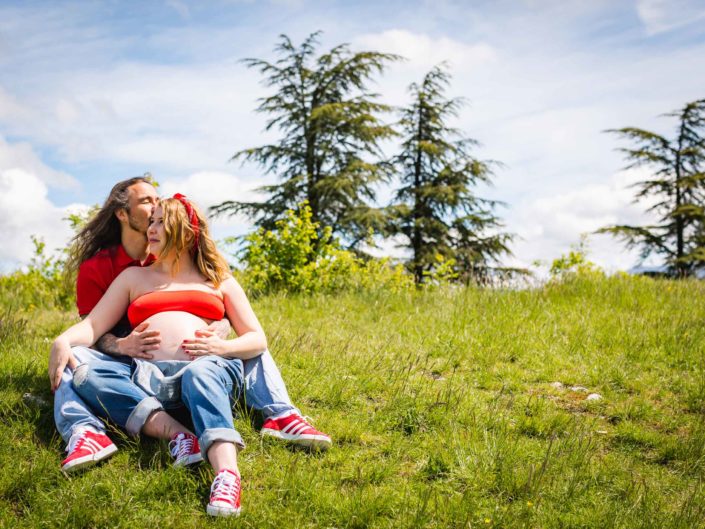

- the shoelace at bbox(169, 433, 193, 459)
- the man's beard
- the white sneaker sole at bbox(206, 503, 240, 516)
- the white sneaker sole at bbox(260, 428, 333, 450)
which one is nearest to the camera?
the white sneaker sole at bbox(206, 503, 240, 516)

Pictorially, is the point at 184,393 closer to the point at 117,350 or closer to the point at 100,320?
the point at 117,350

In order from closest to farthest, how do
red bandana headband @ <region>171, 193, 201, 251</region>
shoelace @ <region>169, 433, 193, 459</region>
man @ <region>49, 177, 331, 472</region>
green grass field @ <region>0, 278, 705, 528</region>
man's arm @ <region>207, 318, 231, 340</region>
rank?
green grass field @ <region>0, 278, 705, 528</region>, shoelace @ <region>169, 433, 193, 459</region>, man @ <region>49, 177, 331, 472</region>, man's arm @ <region>207, 318, 231, 340</region>, red bandana headband @ <region>171, 193, 201, 251</region>

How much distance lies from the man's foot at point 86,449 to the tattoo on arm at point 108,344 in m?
0.63

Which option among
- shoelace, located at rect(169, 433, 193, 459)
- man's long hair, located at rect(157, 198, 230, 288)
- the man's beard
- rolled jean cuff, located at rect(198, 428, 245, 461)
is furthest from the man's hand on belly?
the man's beard

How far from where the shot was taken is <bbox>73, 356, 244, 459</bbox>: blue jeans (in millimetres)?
3551

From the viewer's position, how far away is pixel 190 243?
14.4 feet

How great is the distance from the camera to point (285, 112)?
838 inches

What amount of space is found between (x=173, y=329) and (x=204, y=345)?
269 mm

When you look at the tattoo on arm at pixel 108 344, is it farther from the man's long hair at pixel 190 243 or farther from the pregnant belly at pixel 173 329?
the man's long hair at pixel 190 243

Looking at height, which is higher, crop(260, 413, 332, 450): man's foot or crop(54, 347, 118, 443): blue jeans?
crop(54, 347, 118, 443): blue jeans

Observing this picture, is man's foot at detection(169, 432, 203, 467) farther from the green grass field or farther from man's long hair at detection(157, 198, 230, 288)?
man's long hair at detection(157, 198, 230, 288)

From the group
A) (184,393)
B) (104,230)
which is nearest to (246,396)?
(184,393)

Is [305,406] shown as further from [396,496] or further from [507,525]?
[507,525]

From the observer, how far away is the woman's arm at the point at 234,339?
400 centimetres
